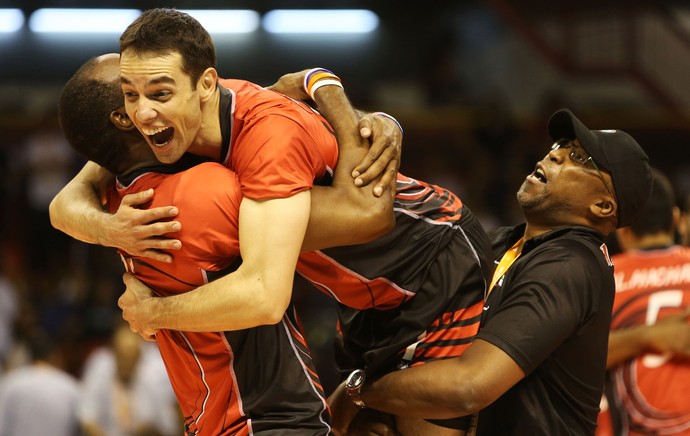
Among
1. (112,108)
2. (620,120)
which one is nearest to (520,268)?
(112,108)

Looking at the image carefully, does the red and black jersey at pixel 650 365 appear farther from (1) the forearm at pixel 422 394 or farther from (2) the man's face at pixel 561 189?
(1) the forearm at pixel 422 394

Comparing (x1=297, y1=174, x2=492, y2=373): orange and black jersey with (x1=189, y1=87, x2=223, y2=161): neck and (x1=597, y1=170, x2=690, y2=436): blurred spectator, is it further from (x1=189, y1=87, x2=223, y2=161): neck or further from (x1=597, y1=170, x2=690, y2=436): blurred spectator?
(x1=597, y1=170, x2=690, y2=436): blurred spectator

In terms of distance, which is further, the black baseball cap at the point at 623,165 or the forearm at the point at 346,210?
the black baseball cap at the point at 623,165

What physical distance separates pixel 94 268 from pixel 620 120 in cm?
597

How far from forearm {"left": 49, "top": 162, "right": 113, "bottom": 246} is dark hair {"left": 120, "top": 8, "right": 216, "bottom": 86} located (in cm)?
57

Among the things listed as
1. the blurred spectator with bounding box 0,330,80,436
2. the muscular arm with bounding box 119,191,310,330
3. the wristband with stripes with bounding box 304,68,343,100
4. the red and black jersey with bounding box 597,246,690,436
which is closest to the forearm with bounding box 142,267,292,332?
the muscular arm with bounding box 119,191,310,330

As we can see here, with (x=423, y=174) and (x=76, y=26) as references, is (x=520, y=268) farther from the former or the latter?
(x=76, y=26)

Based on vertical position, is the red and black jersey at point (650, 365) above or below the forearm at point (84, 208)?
below

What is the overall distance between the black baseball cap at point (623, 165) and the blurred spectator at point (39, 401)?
18.2ft

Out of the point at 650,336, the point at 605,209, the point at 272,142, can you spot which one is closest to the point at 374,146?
the point at 272,142

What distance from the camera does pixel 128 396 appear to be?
317 inches

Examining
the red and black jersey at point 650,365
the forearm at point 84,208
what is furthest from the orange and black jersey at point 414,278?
the red and black jersey at point 650,365

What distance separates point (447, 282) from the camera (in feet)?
10.7

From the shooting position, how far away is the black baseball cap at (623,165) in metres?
3.32
